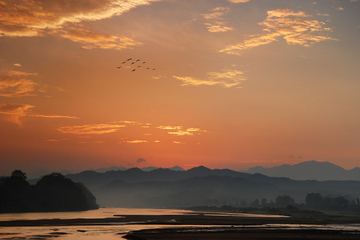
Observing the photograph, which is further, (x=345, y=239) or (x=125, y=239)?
(x=345, y=239)

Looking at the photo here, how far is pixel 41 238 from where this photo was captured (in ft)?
272

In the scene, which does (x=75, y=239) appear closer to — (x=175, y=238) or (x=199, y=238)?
(x=175, y=238)

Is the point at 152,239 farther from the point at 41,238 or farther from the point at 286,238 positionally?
the point at 286,238

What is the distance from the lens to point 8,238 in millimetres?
80500

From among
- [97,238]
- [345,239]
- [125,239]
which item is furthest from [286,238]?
[97,238]

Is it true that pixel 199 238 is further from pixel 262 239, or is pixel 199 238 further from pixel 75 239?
pixel 75 239

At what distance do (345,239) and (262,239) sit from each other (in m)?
19.9

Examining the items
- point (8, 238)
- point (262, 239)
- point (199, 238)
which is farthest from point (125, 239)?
point (262, 239)

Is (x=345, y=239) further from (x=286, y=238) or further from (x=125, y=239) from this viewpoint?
(x=125, y=239)

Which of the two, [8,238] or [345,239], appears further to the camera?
[345,239]

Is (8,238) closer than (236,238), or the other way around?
(8,238)

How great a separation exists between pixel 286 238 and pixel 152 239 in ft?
101

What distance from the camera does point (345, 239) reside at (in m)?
91.7

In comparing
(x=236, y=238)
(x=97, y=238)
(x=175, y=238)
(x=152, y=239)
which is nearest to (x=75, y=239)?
(x=97, y=238)
